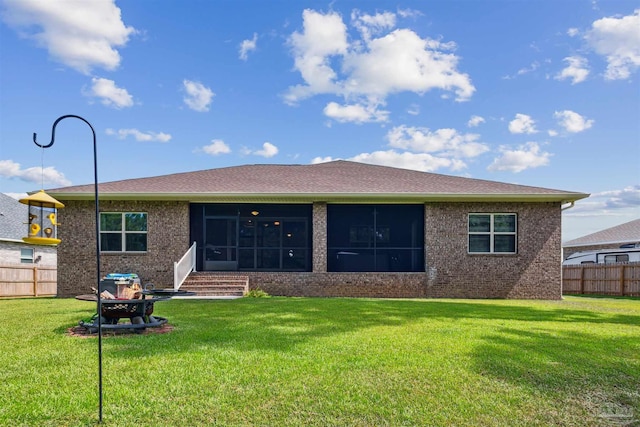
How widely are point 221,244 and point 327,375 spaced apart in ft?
43.2

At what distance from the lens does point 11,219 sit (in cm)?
2208

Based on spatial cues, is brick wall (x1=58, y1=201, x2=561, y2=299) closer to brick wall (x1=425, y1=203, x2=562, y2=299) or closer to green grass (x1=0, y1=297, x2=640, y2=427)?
brick wall (x1=425, y1=203, x2=562, y2=299)

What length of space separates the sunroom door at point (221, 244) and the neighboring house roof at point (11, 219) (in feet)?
35.9

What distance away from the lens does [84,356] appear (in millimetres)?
5484

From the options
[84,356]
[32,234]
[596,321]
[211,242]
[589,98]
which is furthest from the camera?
[211,242]

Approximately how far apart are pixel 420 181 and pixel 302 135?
31.4 feet

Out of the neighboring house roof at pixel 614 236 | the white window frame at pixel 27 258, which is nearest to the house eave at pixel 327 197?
the white window frame at pixel 27 258

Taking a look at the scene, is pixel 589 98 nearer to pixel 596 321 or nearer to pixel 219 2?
pixel 596 321

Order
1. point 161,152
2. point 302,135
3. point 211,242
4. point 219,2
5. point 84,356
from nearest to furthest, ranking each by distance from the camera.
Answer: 1. point 84,356
2. point 219,2
3. point 211,242
4. point 161,152
5. point 302,135

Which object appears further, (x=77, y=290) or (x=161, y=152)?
(x=161, y=152)

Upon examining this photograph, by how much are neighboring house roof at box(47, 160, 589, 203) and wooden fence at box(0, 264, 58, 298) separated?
19.1 feet

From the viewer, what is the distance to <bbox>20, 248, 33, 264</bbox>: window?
21.5 meters

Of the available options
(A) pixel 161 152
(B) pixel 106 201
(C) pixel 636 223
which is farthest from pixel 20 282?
(C) pixel 636 223

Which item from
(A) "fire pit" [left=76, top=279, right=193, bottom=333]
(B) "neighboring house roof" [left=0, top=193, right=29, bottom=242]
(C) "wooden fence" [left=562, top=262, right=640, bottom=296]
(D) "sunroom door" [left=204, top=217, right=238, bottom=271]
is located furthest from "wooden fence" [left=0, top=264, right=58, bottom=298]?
(C) "wooden fence" [left=562, top=262, right=640, bottom=296]
